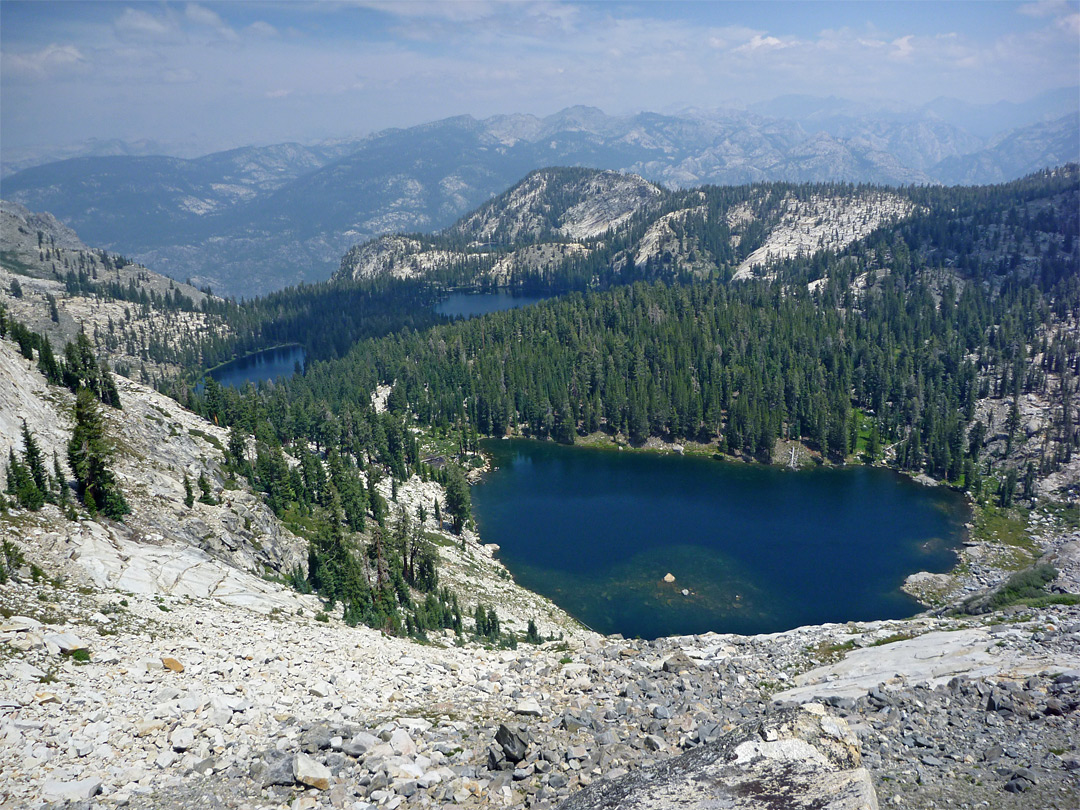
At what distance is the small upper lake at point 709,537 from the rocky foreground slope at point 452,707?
3846 centimetres

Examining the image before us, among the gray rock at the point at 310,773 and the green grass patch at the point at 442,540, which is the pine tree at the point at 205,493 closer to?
the green grass patch at the point at 442,540

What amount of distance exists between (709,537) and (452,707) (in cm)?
8491

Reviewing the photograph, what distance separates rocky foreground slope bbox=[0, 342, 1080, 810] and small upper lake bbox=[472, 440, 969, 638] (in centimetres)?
3846

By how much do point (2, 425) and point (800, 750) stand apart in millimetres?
61261

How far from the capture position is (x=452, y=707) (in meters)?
32.4

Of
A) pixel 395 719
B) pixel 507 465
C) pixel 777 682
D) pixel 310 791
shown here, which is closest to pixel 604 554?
pixel 507 465

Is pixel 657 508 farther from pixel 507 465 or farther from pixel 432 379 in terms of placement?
pixel 432 379

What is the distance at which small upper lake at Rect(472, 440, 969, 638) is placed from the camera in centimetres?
8706

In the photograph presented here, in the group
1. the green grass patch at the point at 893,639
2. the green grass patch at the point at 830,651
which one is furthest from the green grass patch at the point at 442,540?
the green grass patch at the point at 893,639

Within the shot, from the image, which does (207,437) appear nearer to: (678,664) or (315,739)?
(315,739)

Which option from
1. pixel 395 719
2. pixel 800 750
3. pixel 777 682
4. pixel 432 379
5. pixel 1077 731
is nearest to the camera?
pixel 800 750

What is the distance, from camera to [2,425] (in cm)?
5103

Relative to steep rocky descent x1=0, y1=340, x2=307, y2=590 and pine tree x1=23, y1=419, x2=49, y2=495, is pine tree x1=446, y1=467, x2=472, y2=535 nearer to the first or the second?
steep rocky descent x1=0, y1=340, x2=307, y2=590

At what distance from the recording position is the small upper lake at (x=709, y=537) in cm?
8706
